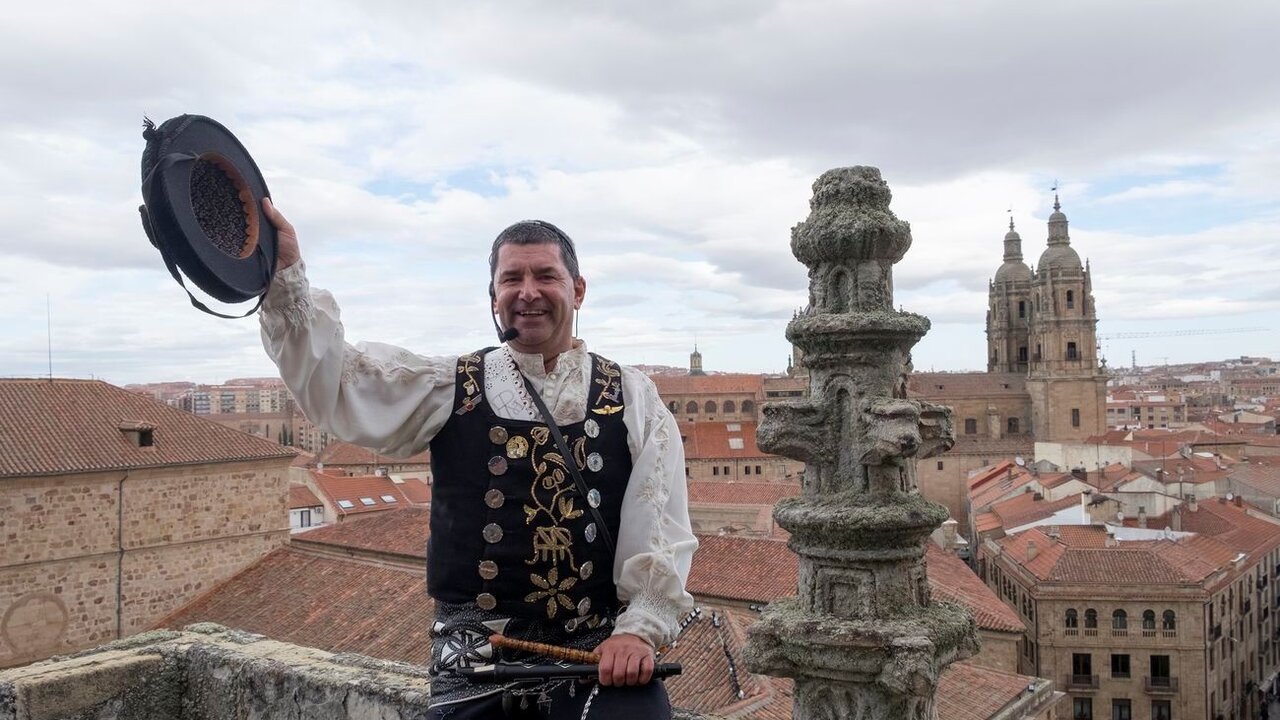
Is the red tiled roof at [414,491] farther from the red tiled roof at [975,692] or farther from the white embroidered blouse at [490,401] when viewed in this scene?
the white embroidered blouse at [490,401]

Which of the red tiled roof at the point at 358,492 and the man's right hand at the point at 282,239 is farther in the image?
the red tiled roof at the point at 358,492

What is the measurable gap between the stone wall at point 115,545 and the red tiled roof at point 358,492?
42.9 ft

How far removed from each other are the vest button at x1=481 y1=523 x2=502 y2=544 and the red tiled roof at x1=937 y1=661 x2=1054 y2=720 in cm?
1021

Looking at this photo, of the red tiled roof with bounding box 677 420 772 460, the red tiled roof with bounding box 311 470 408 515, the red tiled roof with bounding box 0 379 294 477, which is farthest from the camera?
the red tiled roof with bounding box 677 420 772 460

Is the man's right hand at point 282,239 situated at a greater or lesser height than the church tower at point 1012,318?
lesser

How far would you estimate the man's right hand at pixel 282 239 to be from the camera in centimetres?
202

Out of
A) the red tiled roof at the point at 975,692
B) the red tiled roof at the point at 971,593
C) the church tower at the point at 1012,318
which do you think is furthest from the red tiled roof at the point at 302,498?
the church tower at the point at 1012,318

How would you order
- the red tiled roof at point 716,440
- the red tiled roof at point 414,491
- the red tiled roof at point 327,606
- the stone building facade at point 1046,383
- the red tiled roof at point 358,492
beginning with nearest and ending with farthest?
1. the red tiled roof at point 327,606
2. the red tiled roof at point 358,492
3. the red tiled roof at point 414,491
4. the red tiled roof at point 716,440
5. the stone building facade at point 1046,383

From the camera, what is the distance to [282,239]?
2.04 meters

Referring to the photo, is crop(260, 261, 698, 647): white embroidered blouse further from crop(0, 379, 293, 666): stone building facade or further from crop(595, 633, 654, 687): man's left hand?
crop(0, 379, 293, 666): stone building facade

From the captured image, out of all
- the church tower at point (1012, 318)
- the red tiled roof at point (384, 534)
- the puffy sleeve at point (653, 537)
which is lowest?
the red tiled roof at point (384, 534)

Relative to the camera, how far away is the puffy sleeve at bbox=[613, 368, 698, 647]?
2.13 metres

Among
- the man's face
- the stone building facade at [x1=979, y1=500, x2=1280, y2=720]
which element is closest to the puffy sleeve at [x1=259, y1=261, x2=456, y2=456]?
the man's face

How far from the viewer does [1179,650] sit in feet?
80.9
